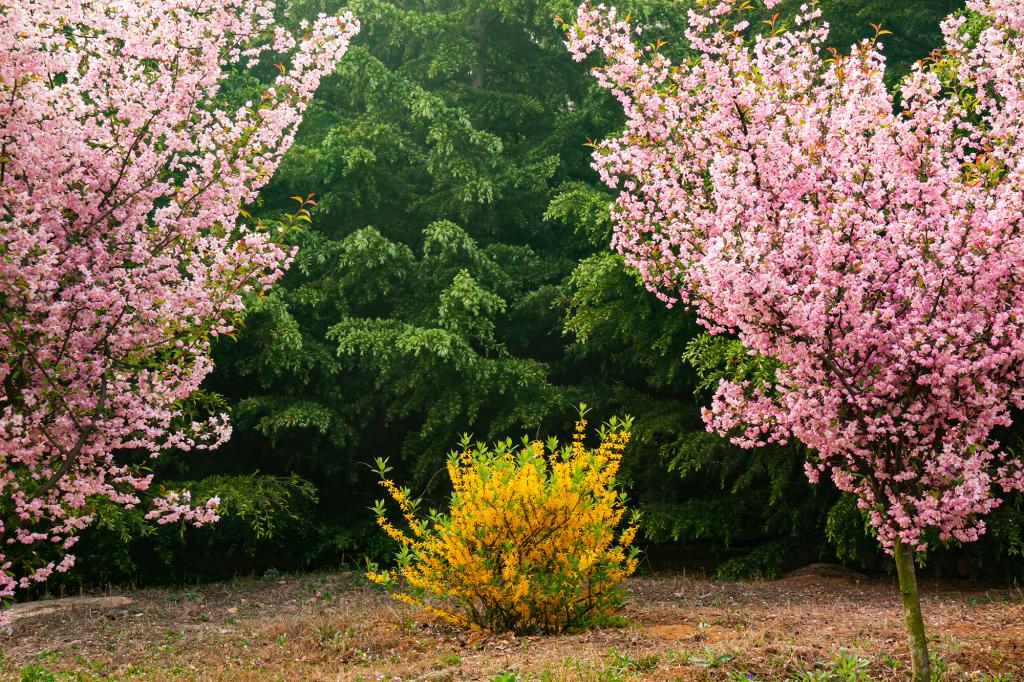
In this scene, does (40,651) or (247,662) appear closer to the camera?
(247,662)

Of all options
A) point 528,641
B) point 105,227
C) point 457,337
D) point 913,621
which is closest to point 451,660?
point 528,641

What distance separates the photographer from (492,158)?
Result: 11984 millimetres

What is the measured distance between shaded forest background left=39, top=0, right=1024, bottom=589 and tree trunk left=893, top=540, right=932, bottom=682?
4.09 meters

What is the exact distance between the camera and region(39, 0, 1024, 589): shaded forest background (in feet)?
32.1

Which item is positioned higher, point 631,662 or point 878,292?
point 878,292

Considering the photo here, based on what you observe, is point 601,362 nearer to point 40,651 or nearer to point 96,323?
point 40,651

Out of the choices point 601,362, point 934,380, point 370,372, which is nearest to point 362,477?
point 370,372

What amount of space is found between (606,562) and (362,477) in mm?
7571

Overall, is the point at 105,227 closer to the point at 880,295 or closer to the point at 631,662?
the point at 631,662

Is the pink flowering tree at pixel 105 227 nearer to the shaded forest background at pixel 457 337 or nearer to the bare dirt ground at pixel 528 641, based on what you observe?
the bare dirt ground at pixel 528 641

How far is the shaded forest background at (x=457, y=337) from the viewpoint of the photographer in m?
9.77

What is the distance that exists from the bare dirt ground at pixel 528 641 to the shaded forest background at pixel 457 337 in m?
1.29

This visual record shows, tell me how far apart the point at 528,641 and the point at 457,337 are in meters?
5.16

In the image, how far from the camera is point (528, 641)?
206 inches
